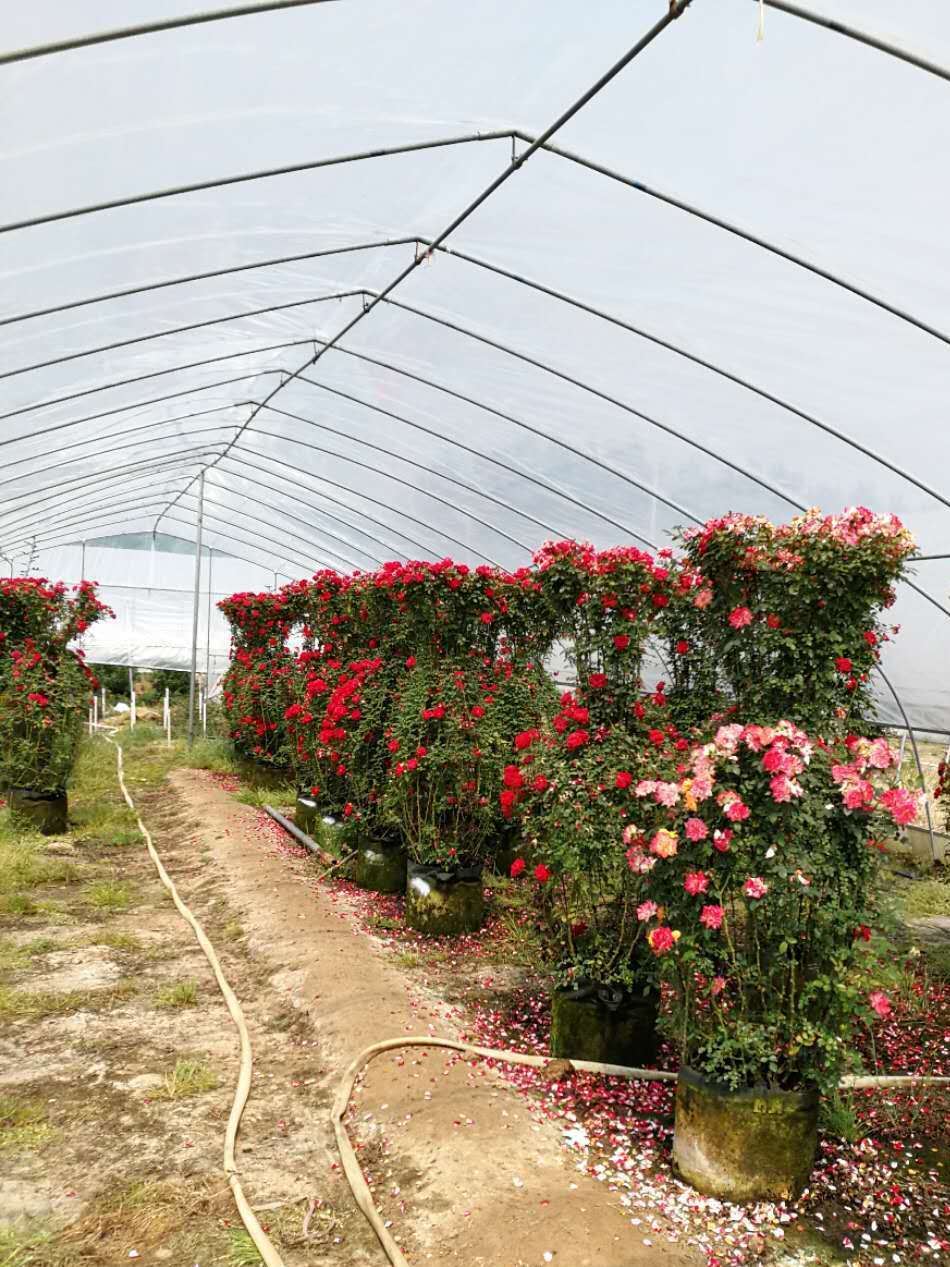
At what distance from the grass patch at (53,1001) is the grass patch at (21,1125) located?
741 millimetres

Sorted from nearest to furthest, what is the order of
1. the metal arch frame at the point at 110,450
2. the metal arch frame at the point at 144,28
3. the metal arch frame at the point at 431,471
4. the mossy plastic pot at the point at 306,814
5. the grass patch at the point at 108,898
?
the metal arch frame at the point at 144,28, the grass patch at the point at 108,898, the mossy plastic pot at the point at 306,814, the metal arch frame at the point at 431,471, the metal arch frame at the point at 110,450

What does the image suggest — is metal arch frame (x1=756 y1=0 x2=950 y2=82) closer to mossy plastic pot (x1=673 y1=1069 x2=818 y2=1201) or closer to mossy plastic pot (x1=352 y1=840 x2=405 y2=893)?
mossy plastic pot (x1=673 y1=1069 x2=818 y2=1201)

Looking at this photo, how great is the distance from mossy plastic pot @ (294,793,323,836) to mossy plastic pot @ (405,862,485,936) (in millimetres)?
2271

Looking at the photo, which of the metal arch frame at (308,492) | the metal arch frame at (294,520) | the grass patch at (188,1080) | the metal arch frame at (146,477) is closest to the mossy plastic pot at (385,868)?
the grass patch at (188,1080)

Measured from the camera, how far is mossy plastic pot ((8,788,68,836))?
6996 millimetres

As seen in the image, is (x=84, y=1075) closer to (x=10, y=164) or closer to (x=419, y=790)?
(x=419, y=790)

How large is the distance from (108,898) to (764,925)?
4237 mm

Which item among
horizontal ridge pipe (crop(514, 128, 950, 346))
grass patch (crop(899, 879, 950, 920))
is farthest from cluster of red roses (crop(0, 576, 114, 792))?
grass patch (crop(899, 879, 950, 920))

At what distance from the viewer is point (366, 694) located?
6.12 meters

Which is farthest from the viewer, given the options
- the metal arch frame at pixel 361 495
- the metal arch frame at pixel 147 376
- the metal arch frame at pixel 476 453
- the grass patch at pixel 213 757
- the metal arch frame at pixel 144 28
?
the grass patch at pixel 213 757

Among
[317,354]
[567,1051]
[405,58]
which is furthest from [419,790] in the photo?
[317,354]

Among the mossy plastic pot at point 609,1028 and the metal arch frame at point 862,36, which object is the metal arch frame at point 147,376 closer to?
the metal arch frame at point 862,36

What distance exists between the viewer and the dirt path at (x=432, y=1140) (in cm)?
228

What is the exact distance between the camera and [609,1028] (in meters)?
3.36
